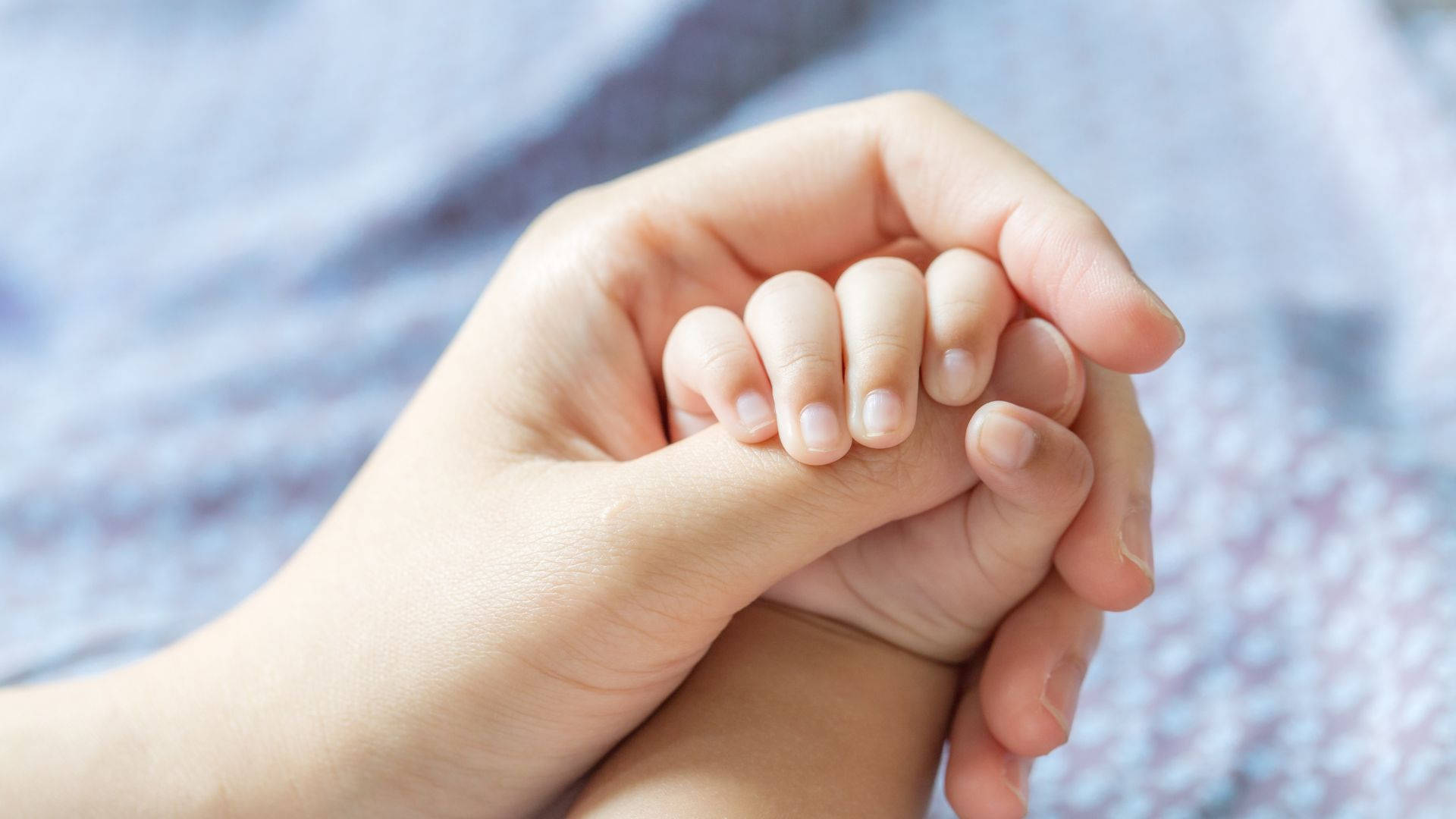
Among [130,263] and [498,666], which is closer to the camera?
[498,666]

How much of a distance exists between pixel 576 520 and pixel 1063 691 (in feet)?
1.35

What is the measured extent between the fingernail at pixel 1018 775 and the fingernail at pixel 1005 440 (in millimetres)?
296

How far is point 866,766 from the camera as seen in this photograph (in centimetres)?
88

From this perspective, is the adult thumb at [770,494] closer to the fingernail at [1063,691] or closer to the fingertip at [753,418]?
the fingertip at [753,418]

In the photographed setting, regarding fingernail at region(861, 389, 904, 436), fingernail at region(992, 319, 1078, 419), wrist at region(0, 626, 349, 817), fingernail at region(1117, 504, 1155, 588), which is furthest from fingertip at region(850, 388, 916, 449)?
wrist at region(0, 626, 349, 817)

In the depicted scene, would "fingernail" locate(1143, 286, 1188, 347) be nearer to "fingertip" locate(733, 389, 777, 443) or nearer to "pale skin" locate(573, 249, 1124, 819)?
"pale skin" locate(573, 249, 1124, 819)

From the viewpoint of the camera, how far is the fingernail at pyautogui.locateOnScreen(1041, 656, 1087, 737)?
2.96 feet

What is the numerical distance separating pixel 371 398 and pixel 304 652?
564mm

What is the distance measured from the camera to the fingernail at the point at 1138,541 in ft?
2.82

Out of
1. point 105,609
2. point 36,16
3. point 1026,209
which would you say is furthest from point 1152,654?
point 36,16

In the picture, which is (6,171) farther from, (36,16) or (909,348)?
(909,348)

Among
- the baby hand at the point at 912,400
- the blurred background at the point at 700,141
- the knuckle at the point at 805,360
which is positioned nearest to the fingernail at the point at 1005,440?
the baby hand at the point at 912,400

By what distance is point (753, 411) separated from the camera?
2.51ft

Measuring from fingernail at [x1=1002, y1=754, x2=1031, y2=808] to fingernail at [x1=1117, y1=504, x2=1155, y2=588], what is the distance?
0.59 feet
